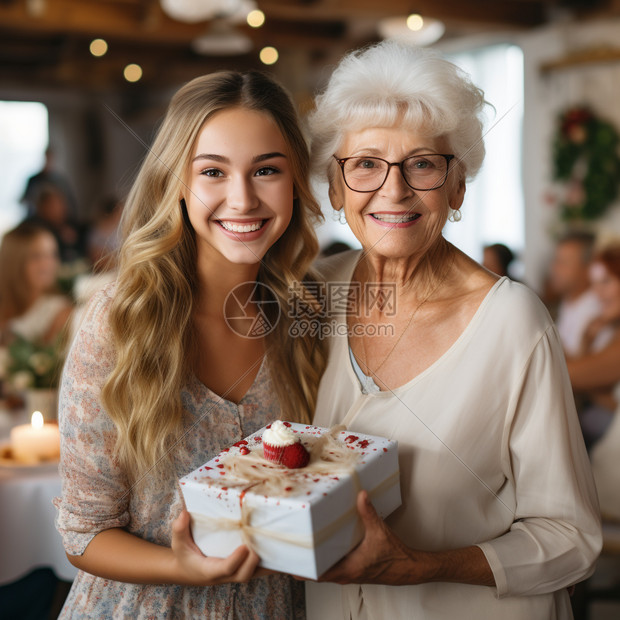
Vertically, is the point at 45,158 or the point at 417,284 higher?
the point at 45,158

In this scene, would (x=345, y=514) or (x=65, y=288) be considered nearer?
(x=345, y=514)

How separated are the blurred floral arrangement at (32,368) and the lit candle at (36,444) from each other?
0.39m

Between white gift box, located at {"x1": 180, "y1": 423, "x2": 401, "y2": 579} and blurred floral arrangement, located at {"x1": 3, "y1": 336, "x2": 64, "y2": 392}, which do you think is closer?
white gift box, located at {"x1": 180, "y1": 423, "x2": 401, "y2": 579}

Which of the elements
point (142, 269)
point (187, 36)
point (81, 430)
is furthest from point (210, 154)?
point (187, 36)

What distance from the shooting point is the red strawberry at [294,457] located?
1.07 m

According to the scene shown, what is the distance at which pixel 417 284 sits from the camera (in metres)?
1.41

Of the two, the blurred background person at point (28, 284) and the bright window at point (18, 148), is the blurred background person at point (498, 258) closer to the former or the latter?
the blurred background person at point (28, 284)

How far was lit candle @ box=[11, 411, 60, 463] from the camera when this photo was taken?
7.23 ft

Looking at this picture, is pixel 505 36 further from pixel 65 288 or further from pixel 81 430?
pixel 81 430

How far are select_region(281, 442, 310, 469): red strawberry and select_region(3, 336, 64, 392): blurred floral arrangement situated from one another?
5.76 ft

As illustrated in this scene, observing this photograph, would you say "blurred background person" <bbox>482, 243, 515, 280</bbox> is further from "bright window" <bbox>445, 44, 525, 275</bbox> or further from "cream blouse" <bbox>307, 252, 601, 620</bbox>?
"bright window" <bbox>445, 44, 525, 275</bbox>

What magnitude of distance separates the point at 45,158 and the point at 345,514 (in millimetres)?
7801

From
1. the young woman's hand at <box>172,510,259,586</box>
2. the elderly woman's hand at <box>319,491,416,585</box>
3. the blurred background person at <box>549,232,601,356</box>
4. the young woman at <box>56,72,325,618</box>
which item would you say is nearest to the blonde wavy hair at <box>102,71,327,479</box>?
the young woman at <box>56,72,325,618</box>

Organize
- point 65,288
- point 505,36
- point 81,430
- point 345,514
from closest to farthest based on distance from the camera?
point 345,514 < point 81,430 < point 65,288 < point 505,36
